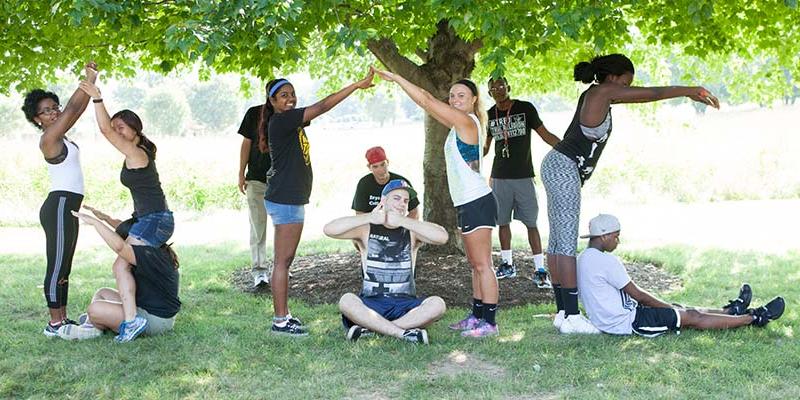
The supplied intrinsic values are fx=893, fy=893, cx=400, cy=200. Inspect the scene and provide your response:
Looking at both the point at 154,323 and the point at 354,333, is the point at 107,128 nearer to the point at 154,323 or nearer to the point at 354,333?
the point at 154,323

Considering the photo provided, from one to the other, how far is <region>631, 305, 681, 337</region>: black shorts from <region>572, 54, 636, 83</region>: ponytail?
1.67 meters

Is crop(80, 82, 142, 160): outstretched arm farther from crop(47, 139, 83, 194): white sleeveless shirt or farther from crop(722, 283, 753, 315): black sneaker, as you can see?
crop(722, 283, 753, 315): black sneaker

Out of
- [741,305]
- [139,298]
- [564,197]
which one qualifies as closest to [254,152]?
[139,298]

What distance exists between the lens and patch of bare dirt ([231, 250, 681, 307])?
7898mm

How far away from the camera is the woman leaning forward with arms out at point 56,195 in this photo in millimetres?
6316

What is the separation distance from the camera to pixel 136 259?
6164 millimetres

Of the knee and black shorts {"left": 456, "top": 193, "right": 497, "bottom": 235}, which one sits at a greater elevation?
black shorts {"left": 456, "top": 193, "right": 497, "bottom": 235}

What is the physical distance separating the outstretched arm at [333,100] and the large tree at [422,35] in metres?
0.26

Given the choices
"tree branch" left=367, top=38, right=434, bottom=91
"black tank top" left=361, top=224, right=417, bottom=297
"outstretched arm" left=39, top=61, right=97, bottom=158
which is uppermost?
"tree branch" left=367, top=38, right=434, bottom=91

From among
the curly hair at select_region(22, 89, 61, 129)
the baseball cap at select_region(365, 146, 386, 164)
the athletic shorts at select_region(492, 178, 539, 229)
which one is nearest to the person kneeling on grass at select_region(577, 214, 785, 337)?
the baseball cap at select_region(365, 146, 386, 164)

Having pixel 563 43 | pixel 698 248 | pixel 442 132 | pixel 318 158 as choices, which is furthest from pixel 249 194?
pixel 318 158

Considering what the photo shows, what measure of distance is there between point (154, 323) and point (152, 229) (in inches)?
26.2

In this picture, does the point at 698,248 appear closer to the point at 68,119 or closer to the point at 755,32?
the point at 755,32

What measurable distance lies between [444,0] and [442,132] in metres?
3.85
